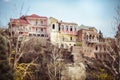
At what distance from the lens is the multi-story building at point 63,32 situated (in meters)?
11.8

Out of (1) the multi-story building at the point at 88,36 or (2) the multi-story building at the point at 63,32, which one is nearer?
(2) the multi-story building at the point at 63,32

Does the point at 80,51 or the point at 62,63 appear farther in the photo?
the point at 80,51

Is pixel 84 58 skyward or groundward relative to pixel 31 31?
groundward

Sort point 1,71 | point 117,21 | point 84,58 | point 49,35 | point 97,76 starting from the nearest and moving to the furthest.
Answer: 1. point 1,71
2. point 117,21
3. point 97,76
4. point 84,58
5. point 49,35

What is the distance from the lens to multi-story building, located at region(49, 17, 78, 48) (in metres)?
11.8

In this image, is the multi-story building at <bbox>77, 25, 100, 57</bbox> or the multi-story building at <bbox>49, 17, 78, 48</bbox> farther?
the multi-story building at <bbox>77, 25, 100, 57</bbox>

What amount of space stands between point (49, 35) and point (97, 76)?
4.32m

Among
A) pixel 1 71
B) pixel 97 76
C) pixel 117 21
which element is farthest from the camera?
pixel 97 76

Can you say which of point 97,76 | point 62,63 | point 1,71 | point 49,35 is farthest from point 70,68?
point 1,71

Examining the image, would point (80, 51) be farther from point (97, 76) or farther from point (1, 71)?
point (1, 71)

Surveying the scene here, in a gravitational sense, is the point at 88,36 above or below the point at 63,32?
below

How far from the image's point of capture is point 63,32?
1264 cm

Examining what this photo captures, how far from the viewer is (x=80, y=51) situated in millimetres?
10117

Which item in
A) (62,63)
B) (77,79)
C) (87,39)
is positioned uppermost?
(87,39)
